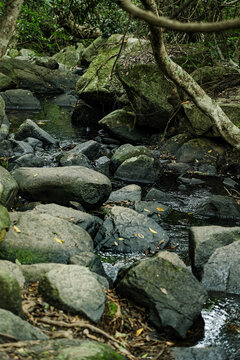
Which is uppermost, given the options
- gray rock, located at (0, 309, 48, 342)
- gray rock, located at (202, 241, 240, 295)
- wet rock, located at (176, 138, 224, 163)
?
wet rock, located at (176, 138, 224, 163)

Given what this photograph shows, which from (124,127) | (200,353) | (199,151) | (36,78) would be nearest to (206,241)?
(200,353)

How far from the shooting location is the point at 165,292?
13.3 ft

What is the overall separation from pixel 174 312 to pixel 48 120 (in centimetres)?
1100

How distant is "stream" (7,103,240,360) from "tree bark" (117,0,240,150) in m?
1.33

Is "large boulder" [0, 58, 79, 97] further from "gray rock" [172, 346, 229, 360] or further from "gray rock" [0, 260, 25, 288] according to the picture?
"gray rock" [172, 346, 229, 360]

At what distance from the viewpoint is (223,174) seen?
30.2 ft

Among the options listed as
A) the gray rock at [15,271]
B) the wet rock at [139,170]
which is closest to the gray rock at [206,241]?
the gray rock at [15,271]

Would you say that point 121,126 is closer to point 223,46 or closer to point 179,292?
point 223,46

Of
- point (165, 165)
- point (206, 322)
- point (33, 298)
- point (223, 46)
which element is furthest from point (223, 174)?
point (33, 298)

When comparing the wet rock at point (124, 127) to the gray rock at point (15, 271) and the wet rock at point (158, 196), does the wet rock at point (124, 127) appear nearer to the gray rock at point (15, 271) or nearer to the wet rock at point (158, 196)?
the wet rock at point (158, 196)

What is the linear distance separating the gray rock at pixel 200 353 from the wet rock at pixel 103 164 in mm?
5915

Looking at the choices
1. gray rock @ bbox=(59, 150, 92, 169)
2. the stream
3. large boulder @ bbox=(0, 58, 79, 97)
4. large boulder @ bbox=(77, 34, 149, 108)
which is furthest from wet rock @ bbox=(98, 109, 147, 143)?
large boulder @ bbox=(0, 58, 79, 97)

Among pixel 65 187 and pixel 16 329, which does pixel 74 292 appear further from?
pixel 65 187

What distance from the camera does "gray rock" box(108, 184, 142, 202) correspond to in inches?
298
